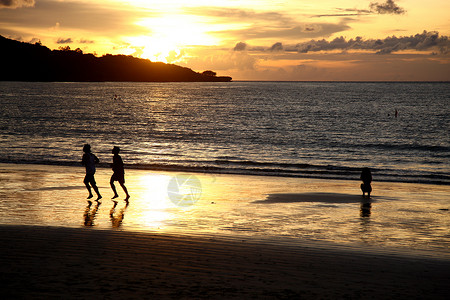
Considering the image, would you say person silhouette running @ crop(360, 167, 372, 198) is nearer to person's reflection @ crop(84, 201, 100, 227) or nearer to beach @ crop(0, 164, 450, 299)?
beach @ crop(0, 164, 450, 299)

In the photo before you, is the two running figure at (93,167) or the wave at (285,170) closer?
the two running figure at (93,167)

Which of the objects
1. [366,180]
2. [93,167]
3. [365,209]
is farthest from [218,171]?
[365,209]

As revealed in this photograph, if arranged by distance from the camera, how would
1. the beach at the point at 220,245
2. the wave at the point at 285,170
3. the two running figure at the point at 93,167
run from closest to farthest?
the beach at the point at 220,245
the two running figure at the point at 93,167
the wave at the point at 285,170

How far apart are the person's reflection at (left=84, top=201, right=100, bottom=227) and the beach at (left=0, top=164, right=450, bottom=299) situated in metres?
0.03

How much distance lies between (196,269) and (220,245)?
1935mm

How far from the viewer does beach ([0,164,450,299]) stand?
7754mm

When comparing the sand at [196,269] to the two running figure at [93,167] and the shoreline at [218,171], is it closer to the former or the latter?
the two running figure at [93,167]

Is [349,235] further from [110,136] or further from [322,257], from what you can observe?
[110,136]

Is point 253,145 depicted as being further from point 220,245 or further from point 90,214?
point 220,245

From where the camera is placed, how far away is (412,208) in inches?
687

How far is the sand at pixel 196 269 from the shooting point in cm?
749

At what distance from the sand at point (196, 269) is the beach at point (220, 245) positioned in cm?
2

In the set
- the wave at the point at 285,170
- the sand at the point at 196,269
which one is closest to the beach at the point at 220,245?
the sand at the point at 196,269

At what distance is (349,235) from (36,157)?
28.1 meters
